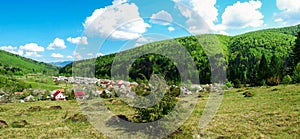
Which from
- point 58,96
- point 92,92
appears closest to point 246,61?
point 58,96

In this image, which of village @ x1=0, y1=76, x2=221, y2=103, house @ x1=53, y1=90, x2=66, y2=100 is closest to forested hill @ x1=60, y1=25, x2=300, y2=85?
village @ x1=0, y1=76, x2=221, y2=103

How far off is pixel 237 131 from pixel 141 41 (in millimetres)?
8940

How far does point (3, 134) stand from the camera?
51.4 ft

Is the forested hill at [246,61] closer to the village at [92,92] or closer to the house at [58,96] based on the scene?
the village at [92,92]

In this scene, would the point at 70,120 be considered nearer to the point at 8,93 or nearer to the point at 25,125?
the point at 25,125

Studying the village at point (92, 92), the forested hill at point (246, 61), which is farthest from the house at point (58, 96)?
the forested hill at point (246, 61)

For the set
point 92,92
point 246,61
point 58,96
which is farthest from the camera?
point 246,61

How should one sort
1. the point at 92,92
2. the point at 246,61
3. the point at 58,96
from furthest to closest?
1. the point at 246,61
2. the point at 58,96
3. the point at 92,92

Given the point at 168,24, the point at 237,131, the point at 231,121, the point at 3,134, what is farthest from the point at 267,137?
the point at 3,134

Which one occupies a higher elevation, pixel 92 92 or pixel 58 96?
pixel 92 92

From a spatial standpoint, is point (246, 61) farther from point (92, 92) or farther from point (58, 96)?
point (92, 92)

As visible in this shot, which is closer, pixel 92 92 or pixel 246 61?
pixel 92 92

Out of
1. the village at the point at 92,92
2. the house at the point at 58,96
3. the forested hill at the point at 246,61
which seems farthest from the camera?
the forested hill at the point at 246,61

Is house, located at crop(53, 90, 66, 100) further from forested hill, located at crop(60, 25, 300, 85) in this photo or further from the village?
forested hill, located at crop(60, 25, 300, 85)
